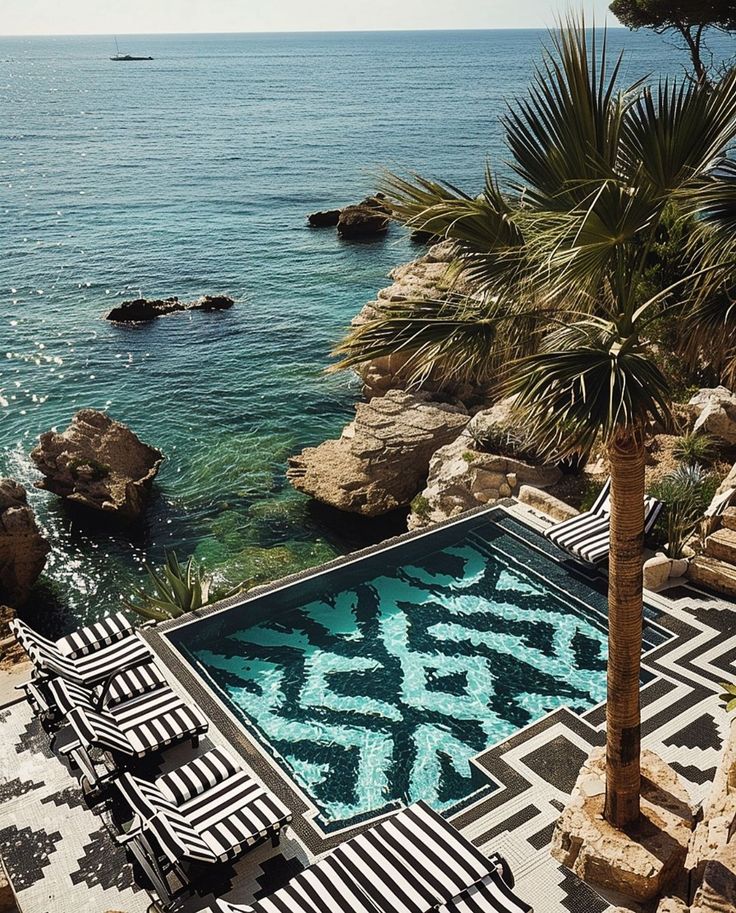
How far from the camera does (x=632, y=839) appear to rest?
822 centimetres

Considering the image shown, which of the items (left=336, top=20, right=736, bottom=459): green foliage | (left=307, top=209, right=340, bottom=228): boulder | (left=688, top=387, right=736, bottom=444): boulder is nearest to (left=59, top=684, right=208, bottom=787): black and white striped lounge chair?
(left=336, top=20, right=736, bottom=459): green foliage

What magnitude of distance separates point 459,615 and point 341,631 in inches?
71.6

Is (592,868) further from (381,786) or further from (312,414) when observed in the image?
(312,414)

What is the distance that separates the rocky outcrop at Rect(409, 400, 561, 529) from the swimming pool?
5.32 feet

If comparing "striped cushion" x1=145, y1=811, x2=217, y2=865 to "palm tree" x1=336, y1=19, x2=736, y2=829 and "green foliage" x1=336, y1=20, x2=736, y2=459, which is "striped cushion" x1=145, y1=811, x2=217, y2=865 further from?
"green foliage" x1=336, y1=20, x2=736, y2=459

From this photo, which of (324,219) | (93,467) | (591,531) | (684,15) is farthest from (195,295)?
(591,531)

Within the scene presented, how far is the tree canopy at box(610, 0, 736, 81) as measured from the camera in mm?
30984

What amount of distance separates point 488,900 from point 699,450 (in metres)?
10.6

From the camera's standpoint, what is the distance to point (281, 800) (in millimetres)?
10047

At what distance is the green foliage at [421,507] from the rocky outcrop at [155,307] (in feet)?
75.3

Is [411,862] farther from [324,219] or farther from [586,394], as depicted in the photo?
[324,219]

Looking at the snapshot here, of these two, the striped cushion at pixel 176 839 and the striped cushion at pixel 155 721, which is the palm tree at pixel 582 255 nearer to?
the striped cushion at pixel 176 839

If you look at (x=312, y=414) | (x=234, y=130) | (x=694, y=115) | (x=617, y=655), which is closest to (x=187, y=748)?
(x=617, y=655)

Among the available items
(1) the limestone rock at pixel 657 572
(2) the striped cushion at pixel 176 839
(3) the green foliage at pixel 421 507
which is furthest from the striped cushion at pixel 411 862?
(3) the green foliage at pixel 421 507
